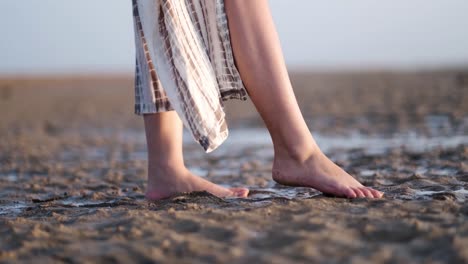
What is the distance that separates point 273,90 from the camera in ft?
7.78

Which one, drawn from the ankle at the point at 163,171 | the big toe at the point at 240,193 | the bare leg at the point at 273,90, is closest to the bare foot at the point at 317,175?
the bare leg at the point at 273,90

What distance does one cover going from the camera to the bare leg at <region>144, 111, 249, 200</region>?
8.64ft

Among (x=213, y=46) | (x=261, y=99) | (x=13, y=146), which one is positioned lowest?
(x=13, y=146)

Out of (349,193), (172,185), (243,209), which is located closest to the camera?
(243,209)

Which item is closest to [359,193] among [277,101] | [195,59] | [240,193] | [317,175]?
[317,175]

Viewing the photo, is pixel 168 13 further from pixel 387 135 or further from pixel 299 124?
pixel 387 135

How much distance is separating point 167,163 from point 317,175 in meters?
0.63

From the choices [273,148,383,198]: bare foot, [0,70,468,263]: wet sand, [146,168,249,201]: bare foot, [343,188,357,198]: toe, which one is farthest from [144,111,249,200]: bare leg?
[343,188,357,198]: toe

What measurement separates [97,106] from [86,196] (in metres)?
11.2

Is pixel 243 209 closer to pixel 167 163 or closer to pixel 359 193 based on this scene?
pixel 359 193

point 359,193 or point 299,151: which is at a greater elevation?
point 299,151

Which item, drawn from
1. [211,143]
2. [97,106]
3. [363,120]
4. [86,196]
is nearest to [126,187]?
[86,196]

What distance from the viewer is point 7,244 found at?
1812mm

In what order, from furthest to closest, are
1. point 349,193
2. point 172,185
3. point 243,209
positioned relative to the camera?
point 172,185
point 349,193
point 243,209
